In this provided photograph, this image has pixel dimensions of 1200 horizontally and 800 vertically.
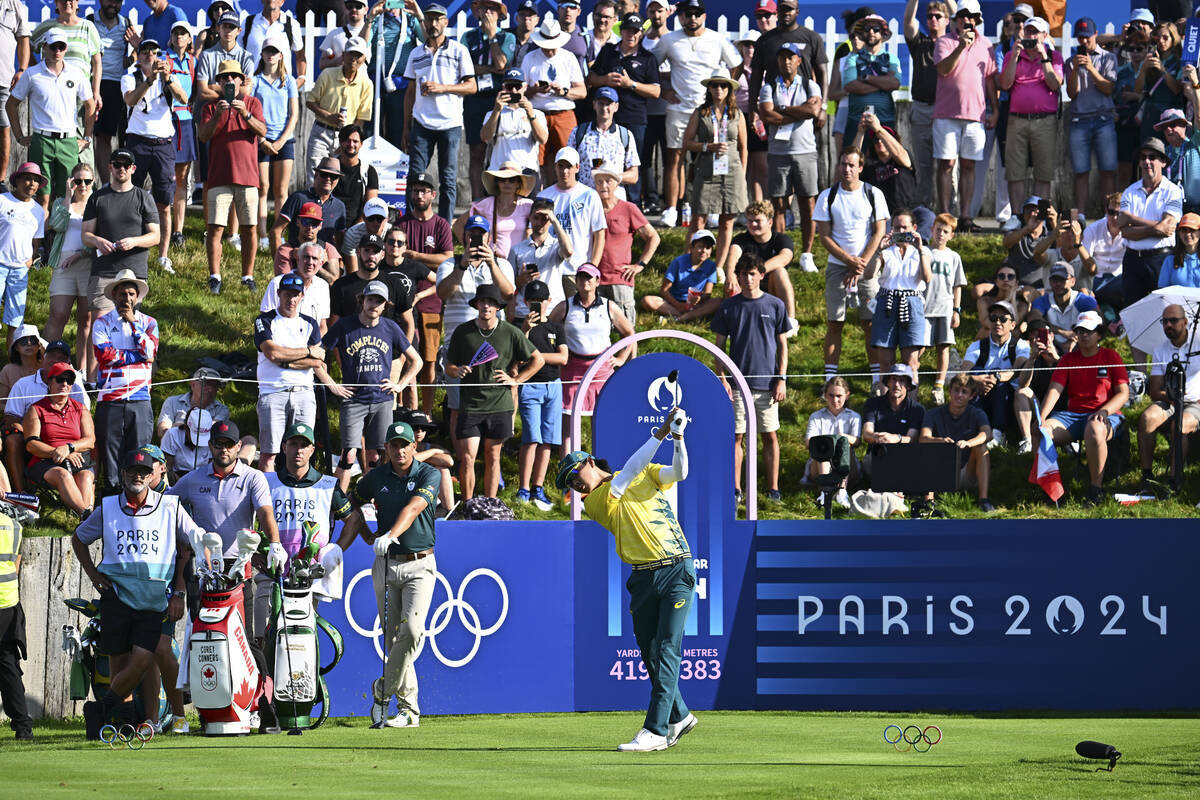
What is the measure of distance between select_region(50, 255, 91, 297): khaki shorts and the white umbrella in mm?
10160

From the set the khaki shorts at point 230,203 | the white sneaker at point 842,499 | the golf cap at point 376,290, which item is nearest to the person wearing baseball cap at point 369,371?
the golf cap at point 376,290

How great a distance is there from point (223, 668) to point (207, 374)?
17.8ft

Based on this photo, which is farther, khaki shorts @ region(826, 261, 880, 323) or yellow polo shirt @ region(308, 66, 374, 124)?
yellow polo shirt @ region(308, 66, 374, 124)

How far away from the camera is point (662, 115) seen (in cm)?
2078

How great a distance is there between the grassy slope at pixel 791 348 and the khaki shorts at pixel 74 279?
132 centimetres

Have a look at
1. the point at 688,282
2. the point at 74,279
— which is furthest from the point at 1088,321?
the point at 74,279

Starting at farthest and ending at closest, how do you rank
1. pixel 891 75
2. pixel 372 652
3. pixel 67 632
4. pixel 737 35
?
pixel 737 35 < pixel 891 75 < pixel 372 652 < pixel 67 632

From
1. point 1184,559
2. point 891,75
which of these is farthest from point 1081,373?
point 891,75

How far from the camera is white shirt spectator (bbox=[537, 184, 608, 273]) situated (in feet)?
59.0

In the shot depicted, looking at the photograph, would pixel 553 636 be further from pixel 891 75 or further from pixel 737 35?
pixel 737 35

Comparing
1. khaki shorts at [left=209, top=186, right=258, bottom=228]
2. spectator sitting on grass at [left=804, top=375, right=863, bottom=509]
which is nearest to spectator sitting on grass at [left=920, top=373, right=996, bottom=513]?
spectator sitting on grass at [left=804, top=375, right=863, bottom=509]

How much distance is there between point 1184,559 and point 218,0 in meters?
12.9

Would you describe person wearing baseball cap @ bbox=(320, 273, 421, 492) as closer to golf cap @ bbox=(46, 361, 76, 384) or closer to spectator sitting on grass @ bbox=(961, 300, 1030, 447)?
golf cap @ bbox=(46, 361, 76, 384)

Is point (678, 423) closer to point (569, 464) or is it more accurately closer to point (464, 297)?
point (569, 464)
